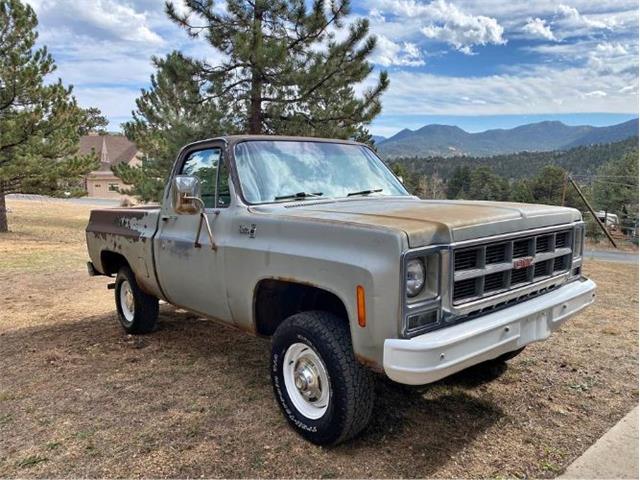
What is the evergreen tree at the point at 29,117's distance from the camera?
52.5 ft

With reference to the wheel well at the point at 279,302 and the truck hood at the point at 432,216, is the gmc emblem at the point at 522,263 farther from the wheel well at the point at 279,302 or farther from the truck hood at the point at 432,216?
the wheel well at the point at 279,302

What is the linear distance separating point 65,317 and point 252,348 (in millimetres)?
2971

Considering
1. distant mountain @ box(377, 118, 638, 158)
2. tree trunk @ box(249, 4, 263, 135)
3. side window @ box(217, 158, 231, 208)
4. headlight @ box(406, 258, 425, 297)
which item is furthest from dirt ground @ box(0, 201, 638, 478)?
distant mountain @ box(377, 118, 638, 158)

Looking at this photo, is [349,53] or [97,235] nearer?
[97,235]

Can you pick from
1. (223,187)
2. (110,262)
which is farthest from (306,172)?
(110,262)

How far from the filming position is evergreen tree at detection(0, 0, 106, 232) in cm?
1602

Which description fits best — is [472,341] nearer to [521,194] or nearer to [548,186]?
[548,186]

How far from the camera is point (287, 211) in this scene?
3.63m

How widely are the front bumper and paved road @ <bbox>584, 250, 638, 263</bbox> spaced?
537 inches

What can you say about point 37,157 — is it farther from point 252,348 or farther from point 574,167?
point 574,167

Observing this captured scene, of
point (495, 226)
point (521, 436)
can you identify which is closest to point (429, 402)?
point (521, 436)

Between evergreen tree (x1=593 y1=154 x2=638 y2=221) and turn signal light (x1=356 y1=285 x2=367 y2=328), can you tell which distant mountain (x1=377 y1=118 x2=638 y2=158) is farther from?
turn signal light (x1=356 y1=285 x2=367 y2=328)

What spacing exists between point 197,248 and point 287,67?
910 centimetres

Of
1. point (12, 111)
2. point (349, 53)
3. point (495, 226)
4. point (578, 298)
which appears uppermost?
point (349, 53)
